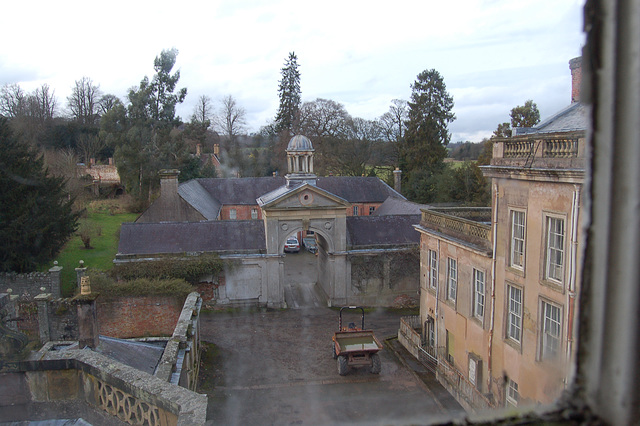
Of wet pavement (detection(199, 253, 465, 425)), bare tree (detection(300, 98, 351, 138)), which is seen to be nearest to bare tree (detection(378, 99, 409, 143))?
bare tree (detection(300, 98, 351, 138))

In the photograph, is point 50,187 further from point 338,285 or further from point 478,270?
point 478,270

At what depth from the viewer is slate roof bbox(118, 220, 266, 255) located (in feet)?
87.4

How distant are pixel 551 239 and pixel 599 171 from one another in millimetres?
12099

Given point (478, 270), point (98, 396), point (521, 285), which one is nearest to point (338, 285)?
point (478, 270)

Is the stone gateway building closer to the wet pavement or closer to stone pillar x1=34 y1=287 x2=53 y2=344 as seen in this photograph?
the wet pavement

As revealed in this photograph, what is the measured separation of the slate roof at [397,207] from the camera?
35562mm

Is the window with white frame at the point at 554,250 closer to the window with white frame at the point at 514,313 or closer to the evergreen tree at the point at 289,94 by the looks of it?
the window with white frame at the point at 514,313

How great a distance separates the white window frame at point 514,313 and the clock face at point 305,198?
14817 mm

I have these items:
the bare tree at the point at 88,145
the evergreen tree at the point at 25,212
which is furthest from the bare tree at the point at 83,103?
the evergreen tree at the point at 25,212

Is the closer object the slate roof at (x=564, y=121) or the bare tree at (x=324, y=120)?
the slate roof at (x=564, y=121)

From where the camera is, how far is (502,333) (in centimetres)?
1372

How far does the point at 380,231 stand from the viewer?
29188 millimetres

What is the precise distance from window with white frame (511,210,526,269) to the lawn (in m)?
20.7

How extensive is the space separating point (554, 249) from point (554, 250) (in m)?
→ 0.05
